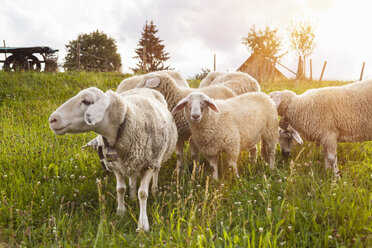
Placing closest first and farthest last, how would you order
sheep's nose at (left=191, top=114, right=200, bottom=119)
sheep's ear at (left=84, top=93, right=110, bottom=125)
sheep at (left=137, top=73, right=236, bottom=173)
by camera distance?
1. sheep's ear at (left=84, top=93, right=110, bottom=125)
2. sheep's nose at (left=191, top=114, right=200, bottom=119)
3. sheep at (left=137, top=73, right=236, bottom=173)

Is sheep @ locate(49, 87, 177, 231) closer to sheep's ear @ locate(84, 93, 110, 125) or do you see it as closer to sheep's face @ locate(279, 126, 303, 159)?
sheep's ear @ locate(84, 93, 110, 125)

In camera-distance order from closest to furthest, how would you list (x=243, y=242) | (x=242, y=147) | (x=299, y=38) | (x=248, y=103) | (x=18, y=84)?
(x=243, y=242) → (x=242, y=147) → (x=248, y=103) → (x=18, y=84) → (x=299, y=38)

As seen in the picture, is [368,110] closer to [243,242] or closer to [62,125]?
[243,242]

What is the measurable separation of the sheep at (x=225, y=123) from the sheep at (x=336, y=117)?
1.93ft

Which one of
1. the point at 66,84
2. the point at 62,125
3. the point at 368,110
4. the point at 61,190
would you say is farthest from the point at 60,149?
the point at 66,84

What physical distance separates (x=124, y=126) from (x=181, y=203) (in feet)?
3.24

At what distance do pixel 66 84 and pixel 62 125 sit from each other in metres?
8.45

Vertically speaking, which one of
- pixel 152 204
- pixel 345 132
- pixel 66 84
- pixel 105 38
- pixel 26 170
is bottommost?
pixel 152 204

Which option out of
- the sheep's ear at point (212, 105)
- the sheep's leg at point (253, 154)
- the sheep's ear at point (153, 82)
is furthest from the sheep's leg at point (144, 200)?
the sheep's leg at point (253, 154)

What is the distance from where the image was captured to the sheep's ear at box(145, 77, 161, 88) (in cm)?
458

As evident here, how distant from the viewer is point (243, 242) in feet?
6.83

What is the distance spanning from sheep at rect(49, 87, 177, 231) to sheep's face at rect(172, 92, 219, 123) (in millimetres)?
388

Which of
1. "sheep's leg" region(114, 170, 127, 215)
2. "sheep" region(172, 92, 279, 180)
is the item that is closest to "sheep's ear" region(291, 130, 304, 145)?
"sheep" region(172, 92, 279, 180)

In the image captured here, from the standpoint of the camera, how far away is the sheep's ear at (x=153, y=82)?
180 inches
